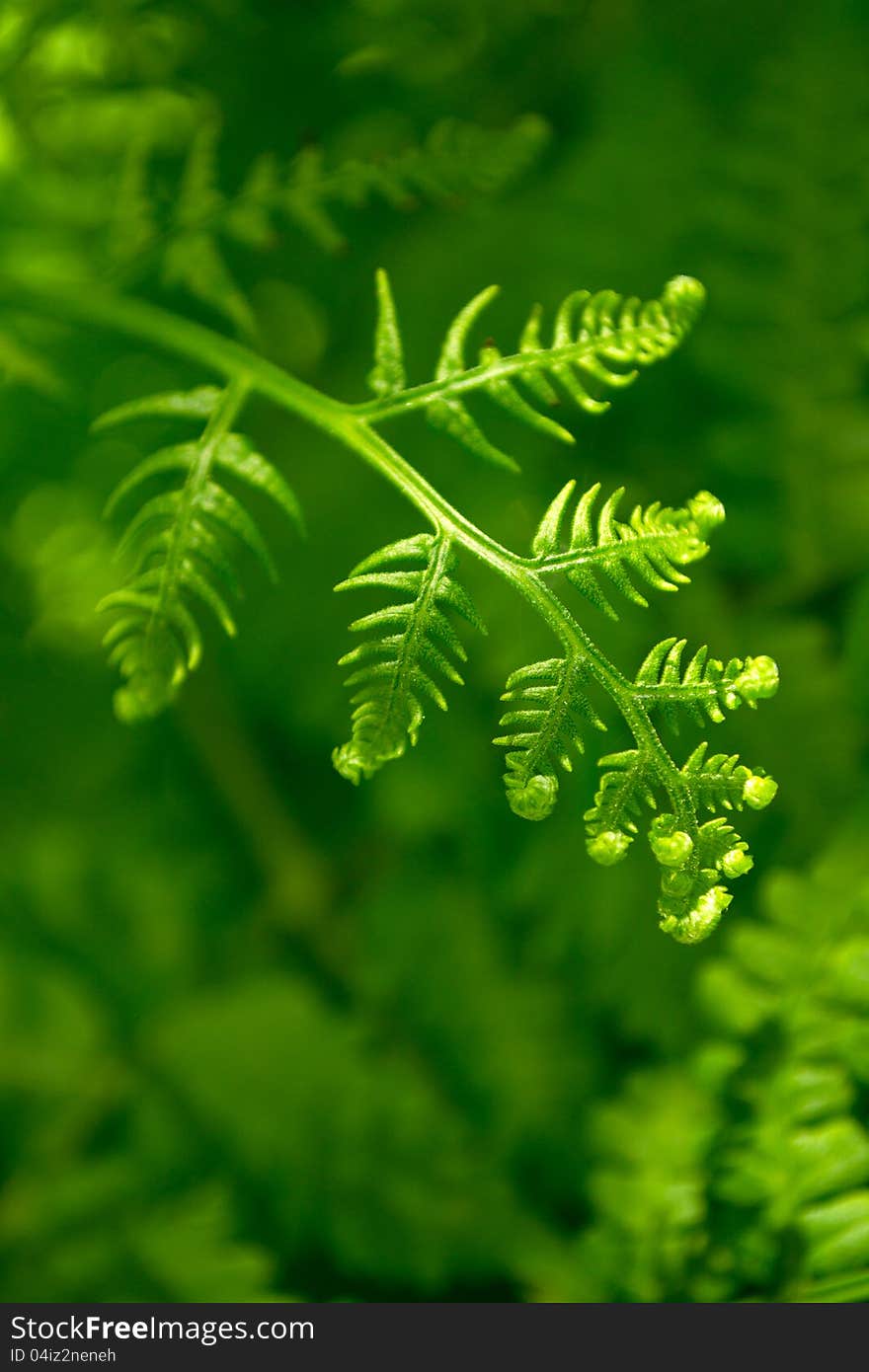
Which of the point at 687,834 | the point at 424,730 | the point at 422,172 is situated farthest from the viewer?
the point at 424,730

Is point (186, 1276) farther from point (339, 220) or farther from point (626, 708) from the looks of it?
point (339, 220)

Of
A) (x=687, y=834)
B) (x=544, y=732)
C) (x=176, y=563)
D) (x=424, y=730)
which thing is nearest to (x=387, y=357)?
(x=176, y=563)

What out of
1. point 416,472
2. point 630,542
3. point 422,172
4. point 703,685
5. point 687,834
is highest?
point 422,172

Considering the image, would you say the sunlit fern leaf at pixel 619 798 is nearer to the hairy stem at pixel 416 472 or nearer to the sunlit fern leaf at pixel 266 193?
the hairy stem at pixel 416 472

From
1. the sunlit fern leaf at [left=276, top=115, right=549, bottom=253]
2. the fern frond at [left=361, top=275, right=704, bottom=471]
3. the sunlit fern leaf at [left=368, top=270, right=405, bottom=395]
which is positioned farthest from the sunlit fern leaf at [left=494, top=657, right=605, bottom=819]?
the sunlit fern leaf at [left=276, top=115, right=549, bottom=253]

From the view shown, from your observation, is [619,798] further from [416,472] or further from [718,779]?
[416,472]

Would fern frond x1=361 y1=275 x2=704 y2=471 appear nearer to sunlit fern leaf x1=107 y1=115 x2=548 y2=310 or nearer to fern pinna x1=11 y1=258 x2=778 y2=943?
fern pinna x1=11 y1=258 x2=778 y2=943

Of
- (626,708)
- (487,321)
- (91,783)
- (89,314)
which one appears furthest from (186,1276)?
(487,321)
